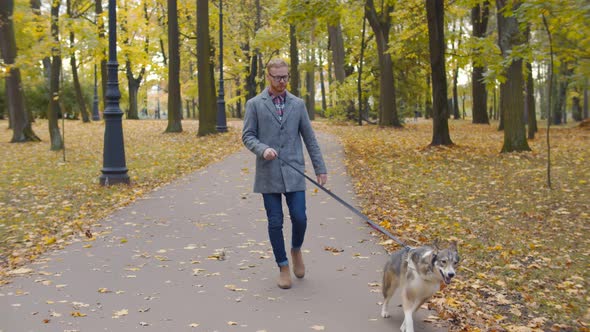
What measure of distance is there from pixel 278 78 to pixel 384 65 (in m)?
22.6

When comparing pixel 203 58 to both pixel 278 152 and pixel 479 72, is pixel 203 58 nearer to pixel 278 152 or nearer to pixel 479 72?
pixel 479 72

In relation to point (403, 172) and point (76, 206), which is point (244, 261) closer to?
point (76, 206)

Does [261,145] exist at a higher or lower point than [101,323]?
higher

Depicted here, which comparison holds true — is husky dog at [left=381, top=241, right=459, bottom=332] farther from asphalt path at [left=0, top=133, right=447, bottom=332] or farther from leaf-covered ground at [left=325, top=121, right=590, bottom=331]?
leaf-covered ground at [left=325, top=121, right=590, bottom=331]

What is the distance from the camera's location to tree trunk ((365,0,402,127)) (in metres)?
26.5

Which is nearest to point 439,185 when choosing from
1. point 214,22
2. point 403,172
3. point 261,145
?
point 403,172

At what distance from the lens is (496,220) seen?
9.30 metres

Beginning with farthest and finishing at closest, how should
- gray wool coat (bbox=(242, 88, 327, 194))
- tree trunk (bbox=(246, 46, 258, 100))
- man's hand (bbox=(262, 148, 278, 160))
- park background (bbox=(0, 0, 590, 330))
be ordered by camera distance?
tree trunk (bbox=(246, 46, 258, 100)) < park background (bbox=(0, 0, 590, 330)) < gray wool coat (bbox=(242, 88, 327, 194)) < man's hand (bbox=(262, 148, 278, 160))

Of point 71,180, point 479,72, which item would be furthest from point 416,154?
point 479,72

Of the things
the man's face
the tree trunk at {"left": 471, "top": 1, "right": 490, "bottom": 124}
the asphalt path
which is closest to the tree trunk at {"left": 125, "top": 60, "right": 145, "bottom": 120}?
the tree trunk at {"left": 471, "top": 1, "right": 490, "bottom": 124}

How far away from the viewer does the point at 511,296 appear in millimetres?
5855

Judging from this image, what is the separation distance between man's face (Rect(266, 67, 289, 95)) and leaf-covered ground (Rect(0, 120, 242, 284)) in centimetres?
381

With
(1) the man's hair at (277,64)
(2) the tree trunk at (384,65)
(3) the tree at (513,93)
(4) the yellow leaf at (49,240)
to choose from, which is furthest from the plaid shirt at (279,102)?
(2) the tree trunk at (384,65)

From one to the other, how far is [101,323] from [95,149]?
17846 mm
